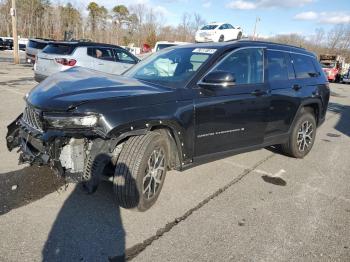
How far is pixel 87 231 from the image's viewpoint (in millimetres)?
3137

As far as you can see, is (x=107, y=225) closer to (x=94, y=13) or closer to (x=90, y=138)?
(x=90, y=138)

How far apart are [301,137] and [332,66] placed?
93.5 feet

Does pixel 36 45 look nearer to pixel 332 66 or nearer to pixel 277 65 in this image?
pixel 277 65

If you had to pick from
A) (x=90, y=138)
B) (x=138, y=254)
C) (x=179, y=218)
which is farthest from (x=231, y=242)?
(x=90, y=138)

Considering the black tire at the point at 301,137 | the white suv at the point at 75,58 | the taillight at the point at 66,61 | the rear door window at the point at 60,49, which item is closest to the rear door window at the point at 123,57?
the white suv at the point at 75,58

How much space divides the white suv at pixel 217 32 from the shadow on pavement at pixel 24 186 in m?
15.7

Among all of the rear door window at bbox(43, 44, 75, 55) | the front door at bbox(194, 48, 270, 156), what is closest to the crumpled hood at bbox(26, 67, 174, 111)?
the front door at bbox(194, 48, 270, 156)

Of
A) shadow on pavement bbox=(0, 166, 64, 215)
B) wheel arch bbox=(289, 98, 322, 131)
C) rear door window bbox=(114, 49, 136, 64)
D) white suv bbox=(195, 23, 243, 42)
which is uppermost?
white suv bbox=(195, 23, 243, 42)

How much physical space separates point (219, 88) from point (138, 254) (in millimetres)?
2082

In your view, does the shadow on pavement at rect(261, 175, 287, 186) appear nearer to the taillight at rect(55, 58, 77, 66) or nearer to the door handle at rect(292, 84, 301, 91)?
the door handle at rect(292, 84, 301, 91)

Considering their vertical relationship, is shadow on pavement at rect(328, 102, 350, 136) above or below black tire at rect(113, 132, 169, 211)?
below

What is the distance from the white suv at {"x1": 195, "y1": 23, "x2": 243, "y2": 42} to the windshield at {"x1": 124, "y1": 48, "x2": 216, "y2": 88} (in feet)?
47.2

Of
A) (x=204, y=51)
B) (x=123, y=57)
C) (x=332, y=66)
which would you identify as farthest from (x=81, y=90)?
(x=332, y=66)

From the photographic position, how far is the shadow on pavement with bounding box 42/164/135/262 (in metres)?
2.80
